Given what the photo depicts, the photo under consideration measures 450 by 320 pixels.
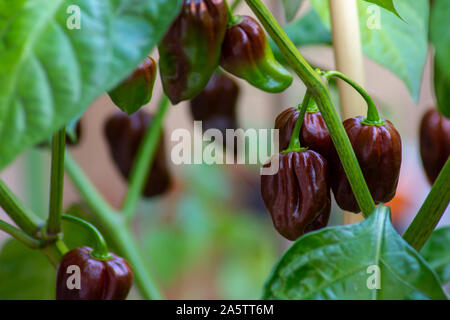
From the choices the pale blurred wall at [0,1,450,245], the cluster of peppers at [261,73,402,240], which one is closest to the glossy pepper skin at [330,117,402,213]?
the cluster of peppers at [261,73,402,240]

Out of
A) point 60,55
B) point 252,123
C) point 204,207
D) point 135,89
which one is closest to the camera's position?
point 60,55

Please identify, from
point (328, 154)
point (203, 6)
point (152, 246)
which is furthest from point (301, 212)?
point (152, 246)

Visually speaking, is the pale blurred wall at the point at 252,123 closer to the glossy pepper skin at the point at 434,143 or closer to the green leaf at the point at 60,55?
the glossy pepper skin at the point at 434,143

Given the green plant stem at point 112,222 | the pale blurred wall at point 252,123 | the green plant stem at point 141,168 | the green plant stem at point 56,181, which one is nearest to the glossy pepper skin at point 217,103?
the green plant stem at point 141,168

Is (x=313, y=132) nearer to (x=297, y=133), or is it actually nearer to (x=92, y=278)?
(x=297, y=133)

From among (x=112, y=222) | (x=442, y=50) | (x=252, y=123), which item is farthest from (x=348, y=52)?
(x=252, y=123)
